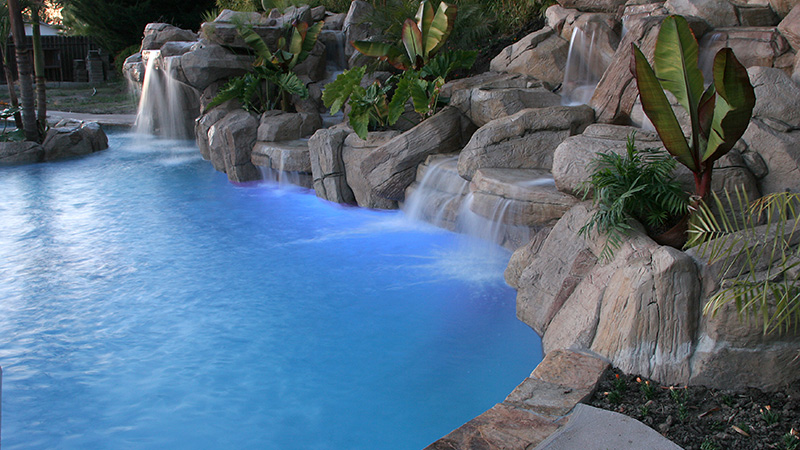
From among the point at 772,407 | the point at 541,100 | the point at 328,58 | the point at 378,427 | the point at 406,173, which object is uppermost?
the point at 328,58

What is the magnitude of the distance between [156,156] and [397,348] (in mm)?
10559

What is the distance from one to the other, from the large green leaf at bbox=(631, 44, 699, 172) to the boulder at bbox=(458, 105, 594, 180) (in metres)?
2.78

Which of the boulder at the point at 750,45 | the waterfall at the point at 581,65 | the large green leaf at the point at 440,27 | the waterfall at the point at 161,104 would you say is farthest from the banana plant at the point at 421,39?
the waterfall at the point at 161,104

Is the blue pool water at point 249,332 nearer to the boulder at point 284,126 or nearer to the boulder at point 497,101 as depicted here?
the boulder at point 497,101

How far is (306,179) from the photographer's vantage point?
1020 centimetres

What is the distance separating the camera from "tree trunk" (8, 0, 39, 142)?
12.1 m

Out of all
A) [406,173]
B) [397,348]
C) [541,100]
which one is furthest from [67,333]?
[541,100]

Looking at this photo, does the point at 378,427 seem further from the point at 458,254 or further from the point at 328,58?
the point at 328,58

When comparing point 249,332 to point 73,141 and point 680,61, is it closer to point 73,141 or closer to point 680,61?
point 680,61

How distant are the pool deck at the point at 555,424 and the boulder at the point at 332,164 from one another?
19.3 ft

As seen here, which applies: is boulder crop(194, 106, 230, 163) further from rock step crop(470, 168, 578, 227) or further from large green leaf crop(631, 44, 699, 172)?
large green leaf crop(631, 44, 699, 172)

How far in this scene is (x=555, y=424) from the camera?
10.2 feet

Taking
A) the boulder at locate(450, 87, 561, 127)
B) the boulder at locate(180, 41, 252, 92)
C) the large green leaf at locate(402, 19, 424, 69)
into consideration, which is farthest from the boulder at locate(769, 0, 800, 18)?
the boulder at locate(180, 41, 252, 92)

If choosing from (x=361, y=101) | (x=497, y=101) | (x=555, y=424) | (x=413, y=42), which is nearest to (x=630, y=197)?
(x=555, y=424)
